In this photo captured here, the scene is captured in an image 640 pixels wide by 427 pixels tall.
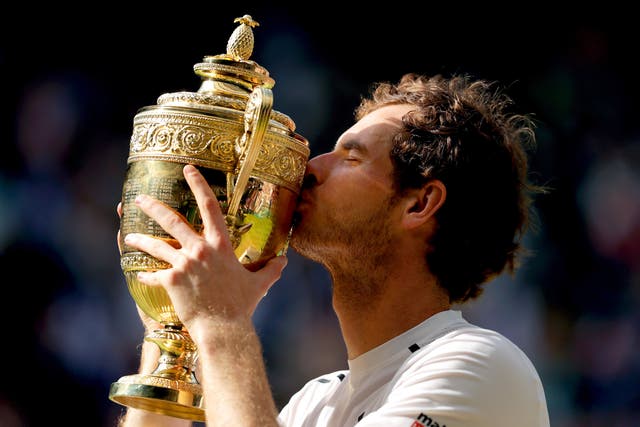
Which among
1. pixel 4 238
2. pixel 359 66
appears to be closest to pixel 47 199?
pixel 4 238

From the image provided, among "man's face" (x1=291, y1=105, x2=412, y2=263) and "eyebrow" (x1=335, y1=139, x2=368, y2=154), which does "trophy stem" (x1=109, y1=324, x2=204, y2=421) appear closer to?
"man's face" (x1=291, y1=105, x2=412, y2=263)

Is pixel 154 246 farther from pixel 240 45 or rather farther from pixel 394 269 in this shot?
pixel 394 269

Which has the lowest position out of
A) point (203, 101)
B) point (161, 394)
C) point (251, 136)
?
point (161, 394)

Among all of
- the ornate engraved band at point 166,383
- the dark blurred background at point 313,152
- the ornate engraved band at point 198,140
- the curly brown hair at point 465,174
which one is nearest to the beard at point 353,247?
the curly brown hair at point 465,174

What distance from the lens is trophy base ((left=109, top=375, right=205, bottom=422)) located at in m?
2.26

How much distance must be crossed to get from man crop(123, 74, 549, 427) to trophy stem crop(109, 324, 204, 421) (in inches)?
8.6

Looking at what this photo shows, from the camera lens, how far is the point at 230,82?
2.36 m

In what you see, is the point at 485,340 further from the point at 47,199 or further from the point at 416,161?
the point at 47,199

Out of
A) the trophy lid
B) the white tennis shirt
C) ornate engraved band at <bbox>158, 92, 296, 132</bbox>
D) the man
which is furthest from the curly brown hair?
ornate engraved band at <bbox>158, 92, 296, 132</bbox>

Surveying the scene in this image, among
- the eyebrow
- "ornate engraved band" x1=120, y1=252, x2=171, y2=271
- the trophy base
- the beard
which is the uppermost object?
the eyebrow

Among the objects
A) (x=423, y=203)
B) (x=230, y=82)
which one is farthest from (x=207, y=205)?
(x=423, y=203)

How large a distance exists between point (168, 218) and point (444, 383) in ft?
2.46

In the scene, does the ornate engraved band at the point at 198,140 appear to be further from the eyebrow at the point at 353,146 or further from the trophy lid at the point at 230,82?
the eyebrow at the point at 353,146

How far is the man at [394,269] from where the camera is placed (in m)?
2.10
